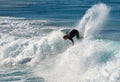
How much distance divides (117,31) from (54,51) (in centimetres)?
1012

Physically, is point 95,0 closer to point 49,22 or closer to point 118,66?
point 49,22

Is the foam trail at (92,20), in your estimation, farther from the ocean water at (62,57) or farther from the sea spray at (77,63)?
the sea spray at (77,63)

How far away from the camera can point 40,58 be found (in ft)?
84.4

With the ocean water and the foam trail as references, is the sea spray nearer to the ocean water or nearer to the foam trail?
the ocean water

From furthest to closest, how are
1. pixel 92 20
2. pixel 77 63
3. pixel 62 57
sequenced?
1. pixel 92 20
2. pixel 62 57
3. pixel 77 63

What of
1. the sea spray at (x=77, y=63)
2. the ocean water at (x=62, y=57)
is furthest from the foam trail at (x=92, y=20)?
the sea spray at (x=77, y=63)

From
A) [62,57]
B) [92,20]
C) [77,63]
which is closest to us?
[77,63]

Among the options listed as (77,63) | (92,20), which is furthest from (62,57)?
(92,20)

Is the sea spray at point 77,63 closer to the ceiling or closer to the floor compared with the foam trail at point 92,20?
closer to the floor

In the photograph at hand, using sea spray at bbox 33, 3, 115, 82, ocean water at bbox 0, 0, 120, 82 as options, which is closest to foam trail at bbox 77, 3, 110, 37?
ocean water at bbox 0, 0, 120, 82

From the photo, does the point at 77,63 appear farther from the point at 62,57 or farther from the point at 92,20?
the point at 92,20

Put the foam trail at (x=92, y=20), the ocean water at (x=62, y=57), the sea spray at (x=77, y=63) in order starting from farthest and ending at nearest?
the foam trail at (x=92, y=20) → the sea spray at (x=77, y=63) → the ocean water at (x=62, y=57)

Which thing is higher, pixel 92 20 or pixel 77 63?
pixel 92 20

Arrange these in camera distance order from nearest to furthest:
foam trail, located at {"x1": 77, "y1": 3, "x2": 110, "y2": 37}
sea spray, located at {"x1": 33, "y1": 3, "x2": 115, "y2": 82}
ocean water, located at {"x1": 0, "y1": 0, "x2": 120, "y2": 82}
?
ocean water, located at {"x1": 0, "y1": 0, "x2": 120, "y2": 82} < sea spray, located at {"x1": 33, "y1": 3, "x2": 115, "y2": 82} < foam trail, located at {"x1": 77, "y1": 3, "x2": 110, "y2": 37}
